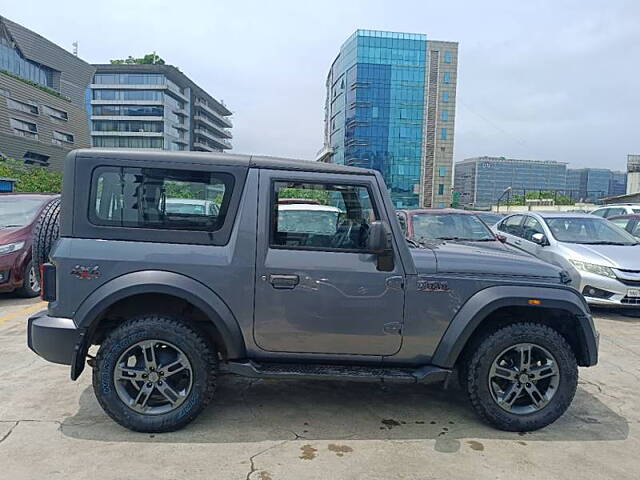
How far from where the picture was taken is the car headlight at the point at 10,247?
6.64m

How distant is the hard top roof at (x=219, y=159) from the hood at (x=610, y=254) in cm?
507

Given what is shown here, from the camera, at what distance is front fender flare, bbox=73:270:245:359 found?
305 cm

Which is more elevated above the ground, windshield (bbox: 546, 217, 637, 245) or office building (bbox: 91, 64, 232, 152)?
office building (bbox: 91, 64, 232, 152)

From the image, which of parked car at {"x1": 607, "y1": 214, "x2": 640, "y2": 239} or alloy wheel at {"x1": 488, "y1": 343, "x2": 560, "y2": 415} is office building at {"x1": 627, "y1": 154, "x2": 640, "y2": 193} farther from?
alloy wheel at {"x1": 488, "y1": 343, "x2": 560, "y2": 415}

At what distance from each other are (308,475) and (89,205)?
230 centimetres

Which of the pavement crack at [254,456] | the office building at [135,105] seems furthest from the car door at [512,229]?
the office building at [135,105]

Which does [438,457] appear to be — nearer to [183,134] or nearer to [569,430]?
[569,430]

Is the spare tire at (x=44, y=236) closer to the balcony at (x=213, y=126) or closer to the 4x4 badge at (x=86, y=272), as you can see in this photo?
the 4x4 badge at (x=86, y=272)

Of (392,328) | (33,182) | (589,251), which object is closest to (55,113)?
(33,182)

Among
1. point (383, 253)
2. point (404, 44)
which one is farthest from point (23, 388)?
point (404, 44)

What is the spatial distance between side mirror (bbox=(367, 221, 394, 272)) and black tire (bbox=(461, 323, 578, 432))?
0.94m

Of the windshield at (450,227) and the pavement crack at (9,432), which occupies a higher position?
the windshield at (450,227)

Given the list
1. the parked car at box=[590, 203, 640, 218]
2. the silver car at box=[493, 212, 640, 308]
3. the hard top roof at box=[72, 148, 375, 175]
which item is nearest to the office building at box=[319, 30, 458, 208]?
the parked car at box=[590, 203, 640, 218]

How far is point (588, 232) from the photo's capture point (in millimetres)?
7734
